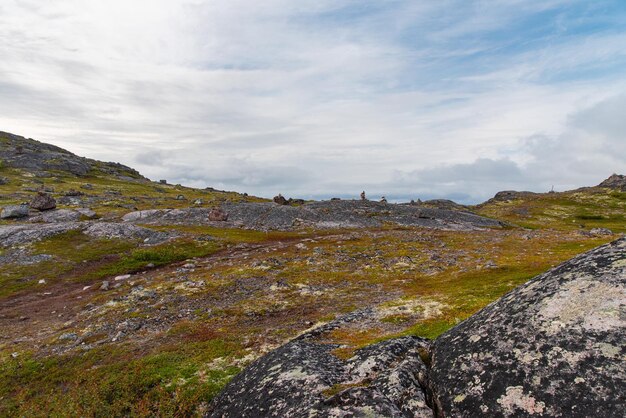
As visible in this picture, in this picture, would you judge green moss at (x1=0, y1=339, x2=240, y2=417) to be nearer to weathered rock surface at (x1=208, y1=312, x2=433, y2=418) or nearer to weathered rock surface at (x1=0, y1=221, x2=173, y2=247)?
weathered rock surface at (x1=208, y1=312, x2=433, y2=418)

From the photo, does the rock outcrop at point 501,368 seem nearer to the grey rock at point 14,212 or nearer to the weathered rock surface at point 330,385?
the weathered rock surface at point 330,385

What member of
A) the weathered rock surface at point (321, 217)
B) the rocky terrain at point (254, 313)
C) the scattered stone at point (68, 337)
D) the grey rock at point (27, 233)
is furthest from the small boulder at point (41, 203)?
the scattered stone at point (68, 337)

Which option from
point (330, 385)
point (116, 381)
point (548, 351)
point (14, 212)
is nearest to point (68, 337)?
point (116, 381)

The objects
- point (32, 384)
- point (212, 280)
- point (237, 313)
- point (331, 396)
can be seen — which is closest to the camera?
point (331, 396)

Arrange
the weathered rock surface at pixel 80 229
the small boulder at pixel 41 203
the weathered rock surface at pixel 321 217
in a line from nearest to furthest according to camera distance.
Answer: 1. the weathered rock surface at pixel 80 229
2. the small boulder at pixel 41 203
3. the weathered rock surface at pixel 321 217

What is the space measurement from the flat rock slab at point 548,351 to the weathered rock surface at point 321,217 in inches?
3102

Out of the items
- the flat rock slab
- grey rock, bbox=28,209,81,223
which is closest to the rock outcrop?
the flat rock slab

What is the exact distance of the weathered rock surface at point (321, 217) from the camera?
90312 millimetres

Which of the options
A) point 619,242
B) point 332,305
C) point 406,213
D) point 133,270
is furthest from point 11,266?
point 406,213

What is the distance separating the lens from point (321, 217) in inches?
3807

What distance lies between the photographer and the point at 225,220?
90875 mm

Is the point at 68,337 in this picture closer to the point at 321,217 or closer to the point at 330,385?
the point at 330,385

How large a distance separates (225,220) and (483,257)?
5991cm

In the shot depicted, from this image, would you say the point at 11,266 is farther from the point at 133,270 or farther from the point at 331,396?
the point at 331,396
